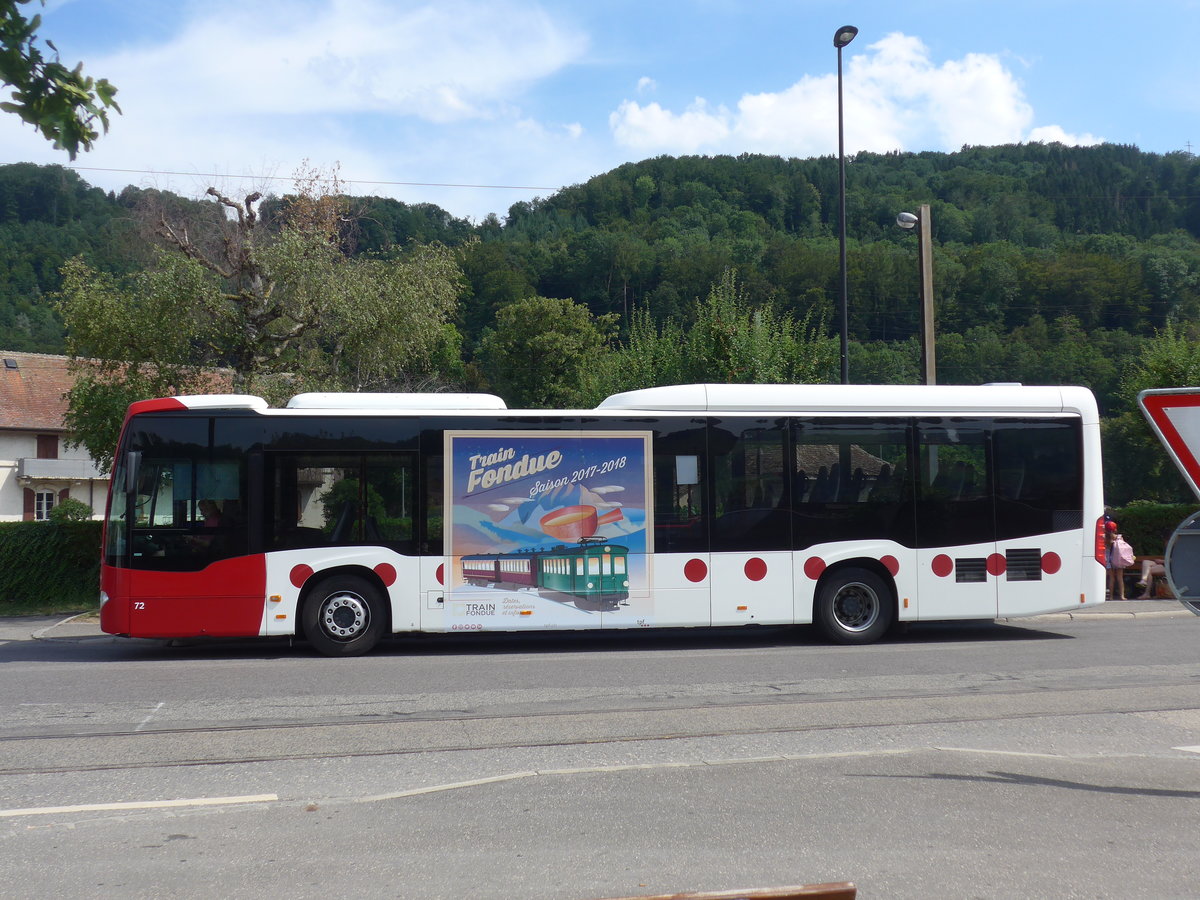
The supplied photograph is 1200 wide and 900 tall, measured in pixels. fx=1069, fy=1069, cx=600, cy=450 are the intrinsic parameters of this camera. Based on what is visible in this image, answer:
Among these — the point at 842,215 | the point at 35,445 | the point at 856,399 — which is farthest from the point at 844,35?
the point at 35,445

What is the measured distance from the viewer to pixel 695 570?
13.5m

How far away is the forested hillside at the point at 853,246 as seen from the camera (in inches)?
1870

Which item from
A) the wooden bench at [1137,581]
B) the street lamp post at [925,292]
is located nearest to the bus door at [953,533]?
the street lamp post at [925,292]

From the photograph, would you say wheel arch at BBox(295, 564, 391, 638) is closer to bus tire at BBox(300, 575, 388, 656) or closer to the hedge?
bus tire at BBox(300, 575, 388, 656)

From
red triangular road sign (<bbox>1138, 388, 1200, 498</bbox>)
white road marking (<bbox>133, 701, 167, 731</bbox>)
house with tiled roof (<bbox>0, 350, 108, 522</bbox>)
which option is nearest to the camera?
red triangular road sign (<bbox>1138, 388, 1200, 498</bbox>)

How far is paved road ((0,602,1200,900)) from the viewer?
5.12 metres

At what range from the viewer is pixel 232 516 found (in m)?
12.9

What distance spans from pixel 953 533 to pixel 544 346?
2432 inches

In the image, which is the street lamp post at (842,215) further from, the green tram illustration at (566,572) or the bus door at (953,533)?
the green tram illustration at (566,572)

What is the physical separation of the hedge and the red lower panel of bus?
6.21 metres

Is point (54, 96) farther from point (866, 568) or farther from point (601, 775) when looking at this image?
point (866, 568)

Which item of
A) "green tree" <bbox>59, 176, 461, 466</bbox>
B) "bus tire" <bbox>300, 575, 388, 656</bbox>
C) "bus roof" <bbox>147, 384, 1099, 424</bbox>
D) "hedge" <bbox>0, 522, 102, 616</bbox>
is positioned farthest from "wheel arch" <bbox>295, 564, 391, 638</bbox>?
"hedge" <bbox>0, 522, 102, 616</bbox>

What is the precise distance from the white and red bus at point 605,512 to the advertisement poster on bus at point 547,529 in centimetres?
3

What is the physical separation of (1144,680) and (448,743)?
724cm
